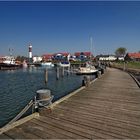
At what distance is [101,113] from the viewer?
9539 mm

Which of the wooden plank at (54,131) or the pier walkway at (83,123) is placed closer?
the wooden plank at (54,131)

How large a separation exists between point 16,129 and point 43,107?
2240mm

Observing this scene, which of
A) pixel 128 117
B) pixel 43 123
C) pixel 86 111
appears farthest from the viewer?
pixel 86 111

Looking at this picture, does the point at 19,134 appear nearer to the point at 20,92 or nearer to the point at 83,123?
the point at 83,123

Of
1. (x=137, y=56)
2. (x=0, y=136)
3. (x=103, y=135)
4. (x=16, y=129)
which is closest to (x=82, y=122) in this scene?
(x=103, y=135)

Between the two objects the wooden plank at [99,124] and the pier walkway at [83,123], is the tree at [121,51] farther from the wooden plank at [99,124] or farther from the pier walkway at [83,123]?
the wooden plank at [99,124]

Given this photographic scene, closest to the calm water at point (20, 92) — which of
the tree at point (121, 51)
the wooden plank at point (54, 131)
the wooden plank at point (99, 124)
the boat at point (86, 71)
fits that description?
the wooden plank at point (99, 124)

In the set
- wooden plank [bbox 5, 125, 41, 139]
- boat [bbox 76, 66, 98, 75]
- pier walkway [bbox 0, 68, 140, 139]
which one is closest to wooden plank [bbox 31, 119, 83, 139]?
pier walkway [bbox 0, 68, 140, 139]

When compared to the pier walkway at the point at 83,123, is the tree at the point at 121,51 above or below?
above

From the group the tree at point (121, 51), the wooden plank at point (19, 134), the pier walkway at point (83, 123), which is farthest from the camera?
the tree at point (121, 51)

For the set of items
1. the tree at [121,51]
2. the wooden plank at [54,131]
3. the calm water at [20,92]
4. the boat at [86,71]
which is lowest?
the calm water at [20,92]

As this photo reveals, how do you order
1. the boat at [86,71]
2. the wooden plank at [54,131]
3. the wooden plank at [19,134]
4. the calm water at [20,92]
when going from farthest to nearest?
the boat at [86,71] → the calm water at [20,92] → the wooden plank at [54,131] → the wooden plank at [19,134]

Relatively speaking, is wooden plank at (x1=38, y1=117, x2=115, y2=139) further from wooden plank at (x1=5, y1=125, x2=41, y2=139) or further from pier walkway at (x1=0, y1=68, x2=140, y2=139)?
wooden plank at (x1=5, y1=125, x2=41, y2=139)

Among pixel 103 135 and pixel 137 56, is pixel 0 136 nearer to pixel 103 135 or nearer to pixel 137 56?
pixel 103 135
